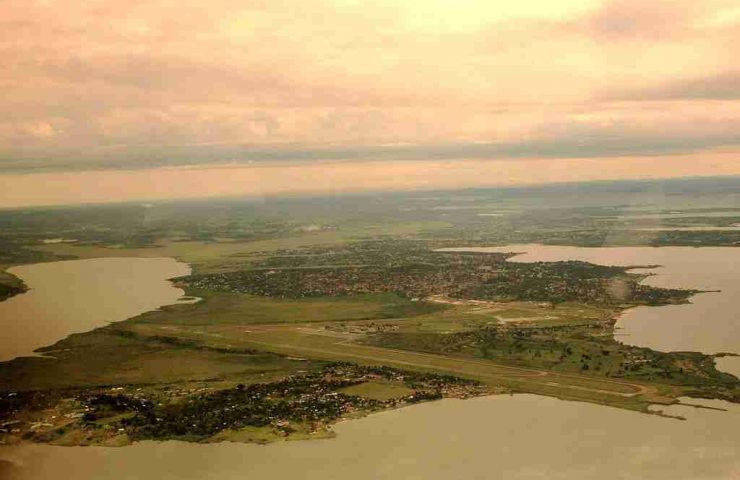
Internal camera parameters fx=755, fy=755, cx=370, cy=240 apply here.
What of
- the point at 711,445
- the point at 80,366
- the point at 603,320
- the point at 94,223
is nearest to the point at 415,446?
the point at 711,445

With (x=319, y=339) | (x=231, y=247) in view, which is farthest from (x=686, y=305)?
(x=231, y=247)

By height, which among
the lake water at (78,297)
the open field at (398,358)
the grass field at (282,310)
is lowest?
the open field at (398,358)

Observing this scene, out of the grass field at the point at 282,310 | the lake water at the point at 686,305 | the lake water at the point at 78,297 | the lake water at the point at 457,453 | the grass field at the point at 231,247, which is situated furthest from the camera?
the grass field at the point at 231,247

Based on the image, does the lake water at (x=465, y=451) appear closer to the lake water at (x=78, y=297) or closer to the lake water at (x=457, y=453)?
the lake water at (x=457, y=453)

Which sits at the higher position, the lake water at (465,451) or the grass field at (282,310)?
the grass field at (282,310)

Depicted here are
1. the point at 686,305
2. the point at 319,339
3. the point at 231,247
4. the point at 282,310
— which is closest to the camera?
the point at 319,339

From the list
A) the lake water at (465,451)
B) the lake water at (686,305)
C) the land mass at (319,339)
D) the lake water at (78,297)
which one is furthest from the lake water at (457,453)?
the lake water at (78,297)

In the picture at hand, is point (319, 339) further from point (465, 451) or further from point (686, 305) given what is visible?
point (686, 305)
